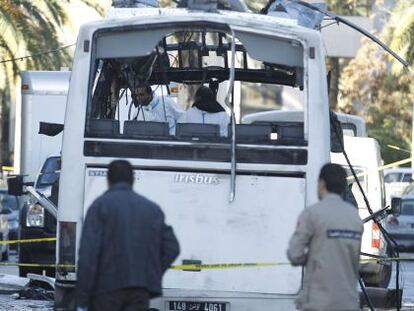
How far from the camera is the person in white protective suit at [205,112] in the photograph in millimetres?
12492

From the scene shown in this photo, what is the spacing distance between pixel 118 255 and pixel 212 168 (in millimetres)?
2621

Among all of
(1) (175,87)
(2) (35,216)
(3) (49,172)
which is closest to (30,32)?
(3) (49,172)

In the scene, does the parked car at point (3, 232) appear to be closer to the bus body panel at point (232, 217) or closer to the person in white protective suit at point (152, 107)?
the person in white protective suit at point (152, 107)

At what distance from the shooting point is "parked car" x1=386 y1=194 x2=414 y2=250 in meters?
30.1

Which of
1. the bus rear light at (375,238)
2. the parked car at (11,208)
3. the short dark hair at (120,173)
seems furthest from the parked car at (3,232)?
the short dark hair at (120,173)

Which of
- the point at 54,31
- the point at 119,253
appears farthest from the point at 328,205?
the point at 54,31

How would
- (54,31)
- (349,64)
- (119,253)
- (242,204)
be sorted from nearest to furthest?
(119,253) → (242,204) → (54,31) → (349,64)

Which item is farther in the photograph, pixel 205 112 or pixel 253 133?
pixel 205 112

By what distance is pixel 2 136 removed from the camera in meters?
51.8

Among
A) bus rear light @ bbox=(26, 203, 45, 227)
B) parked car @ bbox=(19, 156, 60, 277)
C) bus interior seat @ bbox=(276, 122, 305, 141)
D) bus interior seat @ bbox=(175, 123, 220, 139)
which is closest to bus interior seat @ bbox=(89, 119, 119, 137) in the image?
bus interior seat @ bbox=(175, 123, 220, 139)

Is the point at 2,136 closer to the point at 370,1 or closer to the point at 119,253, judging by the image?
the point at 370,1

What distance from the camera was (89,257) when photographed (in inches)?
336

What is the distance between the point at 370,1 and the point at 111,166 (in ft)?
164

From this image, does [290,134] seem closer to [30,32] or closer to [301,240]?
[301,240]
